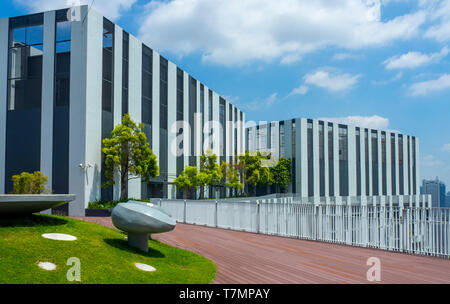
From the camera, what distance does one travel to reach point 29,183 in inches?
900

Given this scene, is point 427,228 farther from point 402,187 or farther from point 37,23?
point 402,187

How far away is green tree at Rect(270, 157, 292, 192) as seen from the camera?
4853cm

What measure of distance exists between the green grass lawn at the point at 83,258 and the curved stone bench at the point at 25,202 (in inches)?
12.1

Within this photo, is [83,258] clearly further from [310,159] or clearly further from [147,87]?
[310,159]

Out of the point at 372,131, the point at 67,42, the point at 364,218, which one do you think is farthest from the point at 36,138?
the point at 372,131

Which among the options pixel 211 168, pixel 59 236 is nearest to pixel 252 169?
pixel 211 168

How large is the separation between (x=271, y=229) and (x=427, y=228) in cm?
606

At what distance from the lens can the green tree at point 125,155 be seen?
25.0 m

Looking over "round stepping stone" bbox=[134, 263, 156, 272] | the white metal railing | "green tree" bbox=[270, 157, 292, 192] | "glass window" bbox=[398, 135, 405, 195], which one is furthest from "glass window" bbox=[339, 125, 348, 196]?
"round stepping stone" bbox=[134, 263, 156, 272]

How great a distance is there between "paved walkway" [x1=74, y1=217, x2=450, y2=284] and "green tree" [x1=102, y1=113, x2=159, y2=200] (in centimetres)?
1325

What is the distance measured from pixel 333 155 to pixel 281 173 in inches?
369

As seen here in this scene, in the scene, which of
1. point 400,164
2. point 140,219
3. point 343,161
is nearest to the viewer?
point 140,219

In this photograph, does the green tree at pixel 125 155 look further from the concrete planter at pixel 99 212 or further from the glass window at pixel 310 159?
the glass window at pixel 310 159

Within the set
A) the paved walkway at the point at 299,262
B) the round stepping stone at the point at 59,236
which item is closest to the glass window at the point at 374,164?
the paved walkway at the point at 299,262
